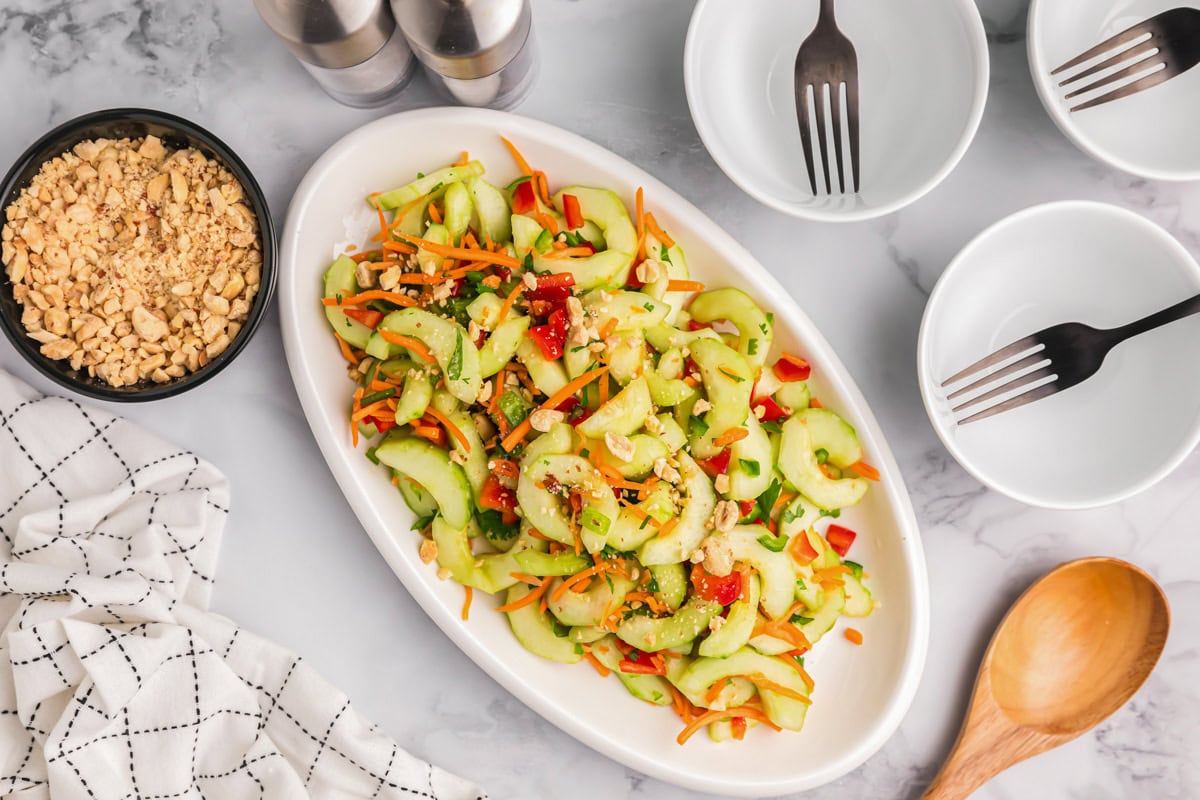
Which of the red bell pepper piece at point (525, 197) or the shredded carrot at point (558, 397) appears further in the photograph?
the red bell pepper piece at point (525, 197)

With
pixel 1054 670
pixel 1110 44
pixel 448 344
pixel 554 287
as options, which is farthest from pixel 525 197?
pixel 1054 670

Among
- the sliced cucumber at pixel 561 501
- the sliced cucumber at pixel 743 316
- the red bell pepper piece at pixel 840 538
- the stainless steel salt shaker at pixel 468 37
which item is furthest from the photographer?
the red bell pepper piece at pixel 840 538

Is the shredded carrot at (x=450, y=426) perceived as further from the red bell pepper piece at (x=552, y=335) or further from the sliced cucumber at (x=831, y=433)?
the sliced cucumber at (x=831, y=433)

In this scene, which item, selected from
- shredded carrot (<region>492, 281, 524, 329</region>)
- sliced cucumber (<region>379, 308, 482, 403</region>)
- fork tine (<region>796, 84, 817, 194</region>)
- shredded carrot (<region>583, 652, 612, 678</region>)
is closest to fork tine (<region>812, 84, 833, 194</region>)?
fork tine (<region>796, 84, 817, 194</region>)

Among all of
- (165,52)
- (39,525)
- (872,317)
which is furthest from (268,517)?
(872,317)

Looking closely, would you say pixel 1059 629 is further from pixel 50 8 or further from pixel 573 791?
pixel 50 8

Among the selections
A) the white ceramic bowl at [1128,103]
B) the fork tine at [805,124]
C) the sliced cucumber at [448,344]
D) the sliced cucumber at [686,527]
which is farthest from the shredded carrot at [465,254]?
the white ceramic bowl at [1128,103]
